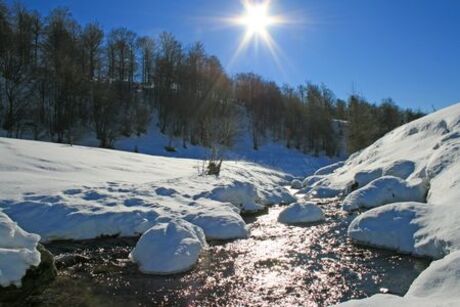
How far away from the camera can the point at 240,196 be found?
22.2 m

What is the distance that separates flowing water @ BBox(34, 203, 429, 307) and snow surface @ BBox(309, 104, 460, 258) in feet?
2.37

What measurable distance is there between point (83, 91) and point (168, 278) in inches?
A: 1832

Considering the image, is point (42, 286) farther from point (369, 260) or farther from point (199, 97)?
point (199, 97)

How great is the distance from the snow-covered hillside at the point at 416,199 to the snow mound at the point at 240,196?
465cm

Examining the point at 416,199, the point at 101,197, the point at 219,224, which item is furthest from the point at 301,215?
the point at 101,197

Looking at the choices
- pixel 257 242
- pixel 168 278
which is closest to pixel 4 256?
pixel 168 278

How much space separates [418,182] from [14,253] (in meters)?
17.5

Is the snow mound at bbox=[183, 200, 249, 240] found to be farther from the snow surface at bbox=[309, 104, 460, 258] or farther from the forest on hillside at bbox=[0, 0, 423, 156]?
the forest on hillside at bbox=[0, 0, 423, 156]

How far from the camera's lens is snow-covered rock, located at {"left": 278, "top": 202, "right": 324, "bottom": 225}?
60.7ft

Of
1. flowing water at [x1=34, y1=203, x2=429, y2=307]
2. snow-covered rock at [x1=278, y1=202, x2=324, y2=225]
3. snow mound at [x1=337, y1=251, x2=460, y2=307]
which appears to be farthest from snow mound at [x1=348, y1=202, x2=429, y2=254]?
snow mound at [x1=337, y1=251, x2=460, y2=307]

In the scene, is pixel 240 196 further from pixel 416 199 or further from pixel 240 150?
pixel 240 150

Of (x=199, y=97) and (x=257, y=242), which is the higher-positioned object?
(x=199, y=97)

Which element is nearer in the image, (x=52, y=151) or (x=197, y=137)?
(x=52, y=151)

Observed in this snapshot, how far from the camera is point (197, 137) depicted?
64.1 metres
